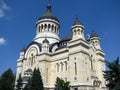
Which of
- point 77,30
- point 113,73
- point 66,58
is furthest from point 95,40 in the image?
point 113,73

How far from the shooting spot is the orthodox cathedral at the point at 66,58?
126 ft

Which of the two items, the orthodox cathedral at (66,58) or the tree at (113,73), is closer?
the tree at (113,73)

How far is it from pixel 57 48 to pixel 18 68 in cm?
1188

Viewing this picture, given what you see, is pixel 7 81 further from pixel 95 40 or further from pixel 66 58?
pixel 95 40

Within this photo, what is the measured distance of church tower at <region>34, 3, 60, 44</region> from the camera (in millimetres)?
51281

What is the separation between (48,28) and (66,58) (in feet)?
44.5

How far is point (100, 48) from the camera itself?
45.6 m

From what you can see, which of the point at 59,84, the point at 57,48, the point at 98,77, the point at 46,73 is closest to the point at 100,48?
the point at 98,77

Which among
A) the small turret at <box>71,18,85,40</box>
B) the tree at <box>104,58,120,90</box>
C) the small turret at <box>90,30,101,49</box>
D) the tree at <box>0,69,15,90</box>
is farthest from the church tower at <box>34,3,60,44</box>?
the tree at <box>104,58,120,90</box>

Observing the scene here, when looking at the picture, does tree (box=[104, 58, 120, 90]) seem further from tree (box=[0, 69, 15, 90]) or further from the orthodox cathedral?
tree (box=[0, 69, 15, 90])

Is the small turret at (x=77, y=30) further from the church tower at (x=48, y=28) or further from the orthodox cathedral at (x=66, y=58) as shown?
the church tower at (x=48, y=28)

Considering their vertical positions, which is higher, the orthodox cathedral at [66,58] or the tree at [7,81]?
the orthodox cathedral at [66,58]

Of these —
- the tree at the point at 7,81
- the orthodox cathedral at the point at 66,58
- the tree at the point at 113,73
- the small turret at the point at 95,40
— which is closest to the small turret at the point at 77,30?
the orthodox cathedral at the point at 66,58

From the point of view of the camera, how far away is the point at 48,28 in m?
52.6
